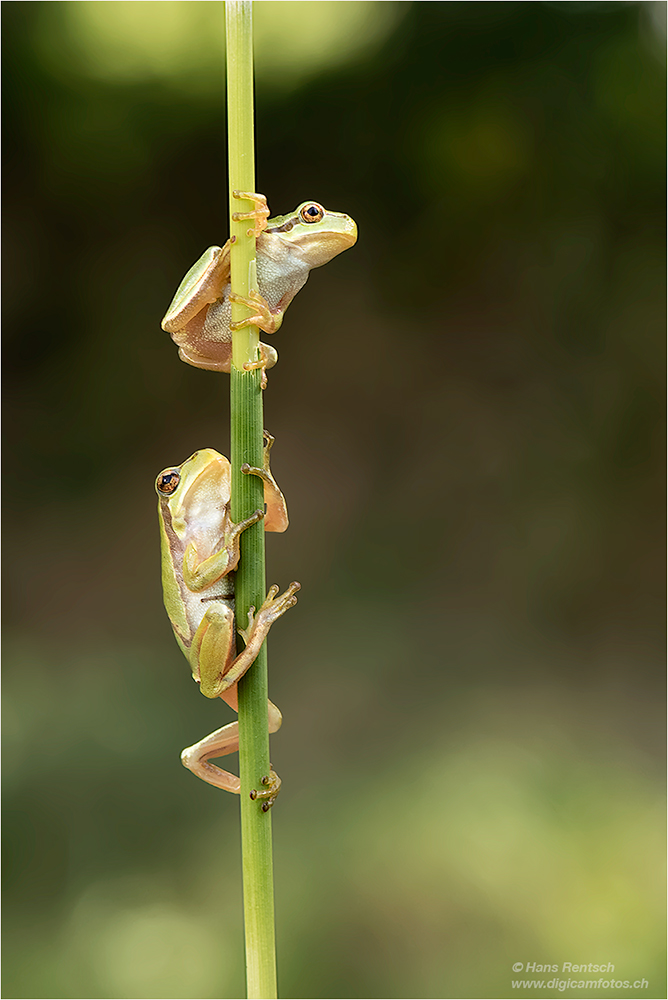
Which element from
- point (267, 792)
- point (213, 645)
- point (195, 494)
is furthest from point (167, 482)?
point (267, 792)

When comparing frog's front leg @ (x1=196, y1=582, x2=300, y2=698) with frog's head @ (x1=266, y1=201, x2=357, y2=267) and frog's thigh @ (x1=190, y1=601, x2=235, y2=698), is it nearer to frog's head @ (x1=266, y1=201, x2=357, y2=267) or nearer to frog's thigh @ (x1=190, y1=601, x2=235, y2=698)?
frog's thigh @ (x1=190, y1=601, x2=235, y2=698)

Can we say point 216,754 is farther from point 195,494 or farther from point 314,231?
point 314,231

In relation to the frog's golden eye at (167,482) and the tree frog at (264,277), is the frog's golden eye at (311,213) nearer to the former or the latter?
the tree frog at (264,277)

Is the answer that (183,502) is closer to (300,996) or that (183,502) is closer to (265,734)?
(265,734)

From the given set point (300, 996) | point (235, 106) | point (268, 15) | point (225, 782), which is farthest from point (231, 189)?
point (268, 15)

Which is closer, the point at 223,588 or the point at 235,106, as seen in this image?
the point at 235,106

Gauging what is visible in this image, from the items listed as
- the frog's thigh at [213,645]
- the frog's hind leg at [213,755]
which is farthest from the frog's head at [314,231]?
the frog's hind leg at [213,755]
